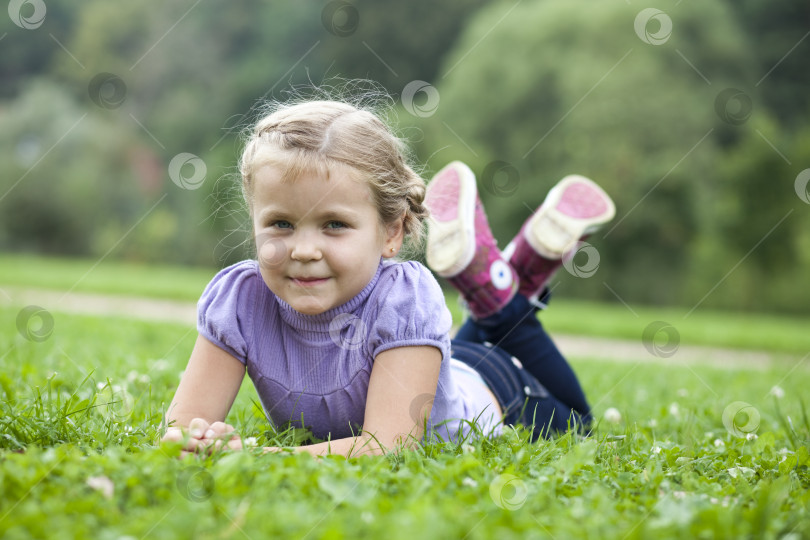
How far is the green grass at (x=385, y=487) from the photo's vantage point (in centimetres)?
152

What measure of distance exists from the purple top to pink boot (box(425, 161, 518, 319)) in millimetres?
725

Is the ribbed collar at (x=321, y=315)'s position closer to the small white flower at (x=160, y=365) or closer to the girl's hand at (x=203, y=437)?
the girl's hand at (x=203, y=437)

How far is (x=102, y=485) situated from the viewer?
165cm

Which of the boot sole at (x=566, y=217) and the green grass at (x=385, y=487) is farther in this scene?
the boot sole at (x=566, y=217)

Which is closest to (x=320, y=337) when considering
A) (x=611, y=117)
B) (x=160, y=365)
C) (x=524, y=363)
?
(x=524, y=363)

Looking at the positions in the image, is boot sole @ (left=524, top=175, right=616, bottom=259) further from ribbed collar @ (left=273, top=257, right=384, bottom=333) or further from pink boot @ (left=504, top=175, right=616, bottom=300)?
ribbed collar @ (left=273, top=257, right=384, bottom=333)

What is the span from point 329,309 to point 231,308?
0.31m

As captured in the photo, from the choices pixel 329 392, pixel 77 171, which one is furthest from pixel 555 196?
pixel 77 171

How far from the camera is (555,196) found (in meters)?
3.59

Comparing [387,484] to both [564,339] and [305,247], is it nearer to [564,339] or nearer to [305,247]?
[305,247]

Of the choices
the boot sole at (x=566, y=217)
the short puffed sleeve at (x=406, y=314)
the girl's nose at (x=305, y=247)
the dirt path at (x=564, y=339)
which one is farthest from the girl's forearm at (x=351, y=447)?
the dirt path at (x=564, y=339)

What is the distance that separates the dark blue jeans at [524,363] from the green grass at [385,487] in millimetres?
600

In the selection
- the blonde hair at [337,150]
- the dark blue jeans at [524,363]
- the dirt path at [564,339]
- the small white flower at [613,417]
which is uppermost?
the blonde hair at [337,150]

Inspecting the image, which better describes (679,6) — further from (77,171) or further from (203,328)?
(203,328)
